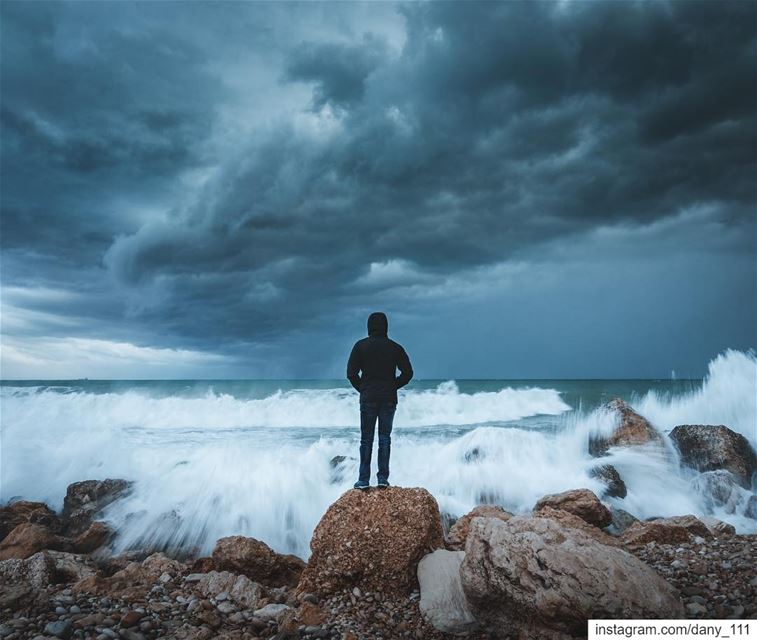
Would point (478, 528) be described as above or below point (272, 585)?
above

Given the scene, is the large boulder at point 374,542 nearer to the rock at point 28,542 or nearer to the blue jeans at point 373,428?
the blue jeans at point 373,428

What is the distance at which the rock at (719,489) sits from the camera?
1175 cm

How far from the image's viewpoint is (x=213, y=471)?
13711 millimetres

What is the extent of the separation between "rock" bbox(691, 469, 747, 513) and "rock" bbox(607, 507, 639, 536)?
339 centimetres

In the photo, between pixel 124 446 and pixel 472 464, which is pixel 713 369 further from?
pixel 124 446

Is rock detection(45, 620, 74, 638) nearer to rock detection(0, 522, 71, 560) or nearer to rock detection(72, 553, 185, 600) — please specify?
rock detection(72, 553, 185, 600)

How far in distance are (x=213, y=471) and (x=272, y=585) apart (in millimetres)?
7119

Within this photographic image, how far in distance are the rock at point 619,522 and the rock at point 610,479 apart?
2331 millimetres

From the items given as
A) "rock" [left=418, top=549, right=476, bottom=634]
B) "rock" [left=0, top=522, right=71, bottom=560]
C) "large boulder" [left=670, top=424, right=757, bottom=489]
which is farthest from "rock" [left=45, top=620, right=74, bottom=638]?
"large boulder" [left=670, top=424, right=757, bottom=489]

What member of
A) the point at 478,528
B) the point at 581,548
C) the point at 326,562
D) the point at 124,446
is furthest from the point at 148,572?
the point at 124,446

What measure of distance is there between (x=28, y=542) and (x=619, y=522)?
36.4ft

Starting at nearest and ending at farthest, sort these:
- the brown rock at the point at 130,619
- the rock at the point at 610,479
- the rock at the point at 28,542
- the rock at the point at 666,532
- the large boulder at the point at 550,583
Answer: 1. the large boulder at the point at 550,583
2. the brown rock at the point at 130,619
3. the rock at the point at 666,532
4. the rock at the point at 28,542
5. the rock at the point at 610,479

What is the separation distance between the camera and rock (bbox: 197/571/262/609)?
19.8 ft

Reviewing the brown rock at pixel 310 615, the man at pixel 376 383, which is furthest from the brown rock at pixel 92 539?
the brown rock at pixel 310 615
